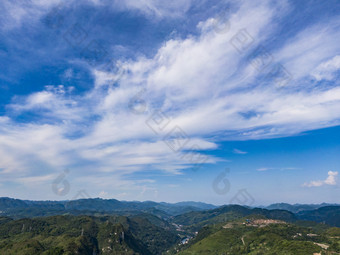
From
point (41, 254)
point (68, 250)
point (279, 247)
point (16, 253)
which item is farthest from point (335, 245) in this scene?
point (16, 253)

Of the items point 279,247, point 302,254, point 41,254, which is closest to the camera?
point 302,254

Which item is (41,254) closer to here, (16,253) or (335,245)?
(16,253)

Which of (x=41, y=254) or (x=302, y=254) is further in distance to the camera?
(x=41, y=254)

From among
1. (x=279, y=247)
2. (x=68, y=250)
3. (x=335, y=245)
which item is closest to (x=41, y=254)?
(x=68, y=250)

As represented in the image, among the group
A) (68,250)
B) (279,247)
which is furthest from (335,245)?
(68,250)

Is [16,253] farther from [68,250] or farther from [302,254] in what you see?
[302,254]

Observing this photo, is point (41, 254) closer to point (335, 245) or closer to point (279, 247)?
point (279, 247)

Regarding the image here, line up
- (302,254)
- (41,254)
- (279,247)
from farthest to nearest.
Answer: (279,247) → (41,254) → (302,254)

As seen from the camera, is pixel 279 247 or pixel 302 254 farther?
pixel 279 247
